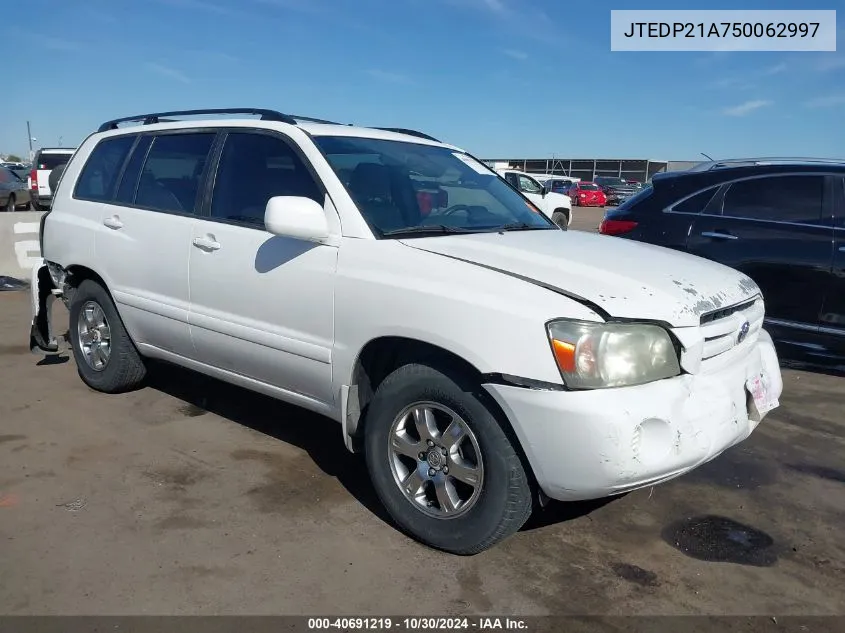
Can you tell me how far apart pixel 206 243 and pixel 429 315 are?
1.58 metres

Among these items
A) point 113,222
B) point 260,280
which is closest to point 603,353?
point 260,280

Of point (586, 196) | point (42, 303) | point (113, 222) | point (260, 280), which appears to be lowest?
point (42, 303)

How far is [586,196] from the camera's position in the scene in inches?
1594

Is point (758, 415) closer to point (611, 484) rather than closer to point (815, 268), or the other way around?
point (611, 484)

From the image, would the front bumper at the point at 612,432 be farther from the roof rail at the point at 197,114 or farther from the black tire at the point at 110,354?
the black tire at the point at 110,354

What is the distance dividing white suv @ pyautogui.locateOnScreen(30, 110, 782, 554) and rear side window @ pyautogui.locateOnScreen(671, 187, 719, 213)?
2215 mm

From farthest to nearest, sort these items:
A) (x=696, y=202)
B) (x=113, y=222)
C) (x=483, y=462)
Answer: (x=696, y=202) → (x=113, y=222) → (x=483, y=462)

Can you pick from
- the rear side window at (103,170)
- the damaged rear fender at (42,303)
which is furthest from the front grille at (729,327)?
the damaged rear fender at (42,303)

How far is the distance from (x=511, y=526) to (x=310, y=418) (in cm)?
215

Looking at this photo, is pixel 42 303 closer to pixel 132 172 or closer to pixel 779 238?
pixel 132 172

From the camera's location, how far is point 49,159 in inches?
744

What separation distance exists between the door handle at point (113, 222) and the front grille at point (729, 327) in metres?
3.40

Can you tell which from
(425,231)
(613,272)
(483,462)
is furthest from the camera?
(425,231)

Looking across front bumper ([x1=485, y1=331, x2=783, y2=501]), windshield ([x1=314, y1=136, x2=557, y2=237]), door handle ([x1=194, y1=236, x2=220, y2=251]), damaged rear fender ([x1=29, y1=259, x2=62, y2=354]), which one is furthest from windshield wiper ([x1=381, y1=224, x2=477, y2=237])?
damaged rear fender ([x1=29, y1=259, x2=62, y2=354])
